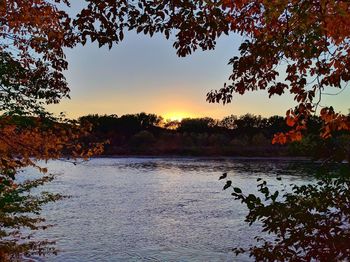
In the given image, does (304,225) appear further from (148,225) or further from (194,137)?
(194,137)

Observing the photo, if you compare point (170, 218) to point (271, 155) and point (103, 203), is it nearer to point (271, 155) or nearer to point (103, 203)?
point (103, 203)

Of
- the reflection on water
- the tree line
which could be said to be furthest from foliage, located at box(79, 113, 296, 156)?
the reflection on water

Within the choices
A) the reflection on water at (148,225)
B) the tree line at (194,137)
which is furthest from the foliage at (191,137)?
the reflection on water at (148,225)

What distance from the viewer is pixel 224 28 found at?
20.8 ft

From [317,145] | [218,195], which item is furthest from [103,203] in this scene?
[317,145]

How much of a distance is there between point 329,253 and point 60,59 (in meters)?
8.36

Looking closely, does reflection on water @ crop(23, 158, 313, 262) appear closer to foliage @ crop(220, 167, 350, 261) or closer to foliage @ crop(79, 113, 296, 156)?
foliage @ crop(220, 167, 350, 261)

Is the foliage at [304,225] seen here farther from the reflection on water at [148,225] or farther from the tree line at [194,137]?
the tree line at [194,137]

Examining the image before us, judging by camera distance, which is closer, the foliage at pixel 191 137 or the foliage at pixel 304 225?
the foliage at pixel 304 225

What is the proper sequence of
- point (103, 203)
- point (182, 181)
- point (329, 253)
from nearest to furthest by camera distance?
point (329, 253) < point (103, 203) < point (182, 181)

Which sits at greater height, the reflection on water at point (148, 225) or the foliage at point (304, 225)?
the foliage at point (304, 225)

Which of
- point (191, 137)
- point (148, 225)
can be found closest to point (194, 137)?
point (191, 137)

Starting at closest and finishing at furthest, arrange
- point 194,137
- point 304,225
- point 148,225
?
point 304,225, point 148,225, point 194,137

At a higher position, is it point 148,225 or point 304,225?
point 304,225
